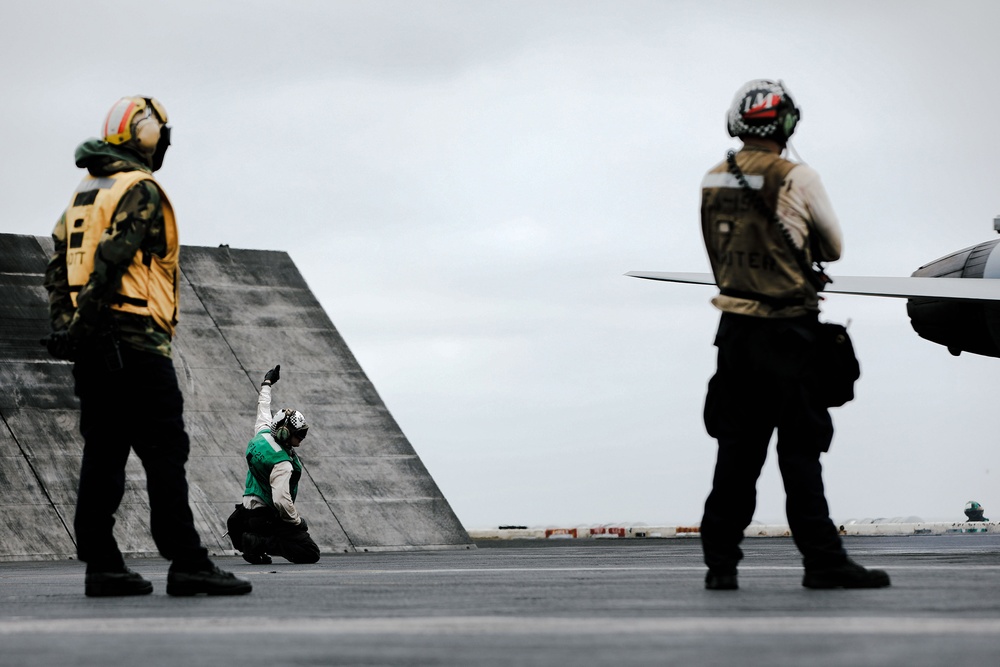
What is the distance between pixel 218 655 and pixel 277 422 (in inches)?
376

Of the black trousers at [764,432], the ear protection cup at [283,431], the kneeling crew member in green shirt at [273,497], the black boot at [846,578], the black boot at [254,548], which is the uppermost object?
the black trousers at [764,432]

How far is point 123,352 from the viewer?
6188mm

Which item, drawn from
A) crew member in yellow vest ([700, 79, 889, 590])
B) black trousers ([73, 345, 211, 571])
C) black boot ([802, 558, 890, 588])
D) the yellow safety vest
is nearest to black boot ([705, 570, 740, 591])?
crew member in yellow vest ([700, 79, 889, 590])

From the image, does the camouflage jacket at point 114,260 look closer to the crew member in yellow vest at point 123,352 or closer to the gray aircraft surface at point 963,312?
the crew member in yellow vest at point 123,352

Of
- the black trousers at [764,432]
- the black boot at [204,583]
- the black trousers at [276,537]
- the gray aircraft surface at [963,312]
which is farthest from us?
the gray aircraft surface at [963,312]

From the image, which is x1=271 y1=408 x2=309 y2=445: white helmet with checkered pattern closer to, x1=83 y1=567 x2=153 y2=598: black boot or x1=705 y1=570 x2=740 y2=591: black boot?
x1=83 y1=567 x2=153 y2=598: black boot

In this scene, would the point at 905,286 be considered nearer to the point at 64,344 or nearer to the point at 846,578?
the point at 846,578

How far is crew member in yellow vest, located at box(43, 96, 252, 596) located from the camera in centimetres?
611

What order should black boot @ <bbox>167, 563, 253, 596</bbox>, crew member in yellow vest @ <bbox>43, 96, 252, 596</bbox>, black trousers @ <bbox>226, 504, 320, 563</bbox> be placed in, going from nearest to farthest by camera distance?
black boot @ <bbox>167, 563, 253, 596</bbox> → crew member in yellow vest @ <bbox>43, 96, 252, 596</bbox> → black trousers @ <bbox>226, 504, 320, 563</bbox>

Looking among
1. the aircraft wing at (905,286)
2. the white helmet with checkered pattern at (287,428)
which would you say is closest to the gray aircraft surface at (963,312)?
the aircraft wing at (905,286)

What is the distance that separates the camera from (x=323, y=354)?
2220cm

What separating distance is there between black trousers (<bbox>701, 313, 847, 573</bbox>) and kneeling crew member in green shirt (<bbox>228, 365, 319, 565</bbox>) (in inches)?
284

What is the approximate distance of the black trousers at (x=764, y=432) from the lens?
18.9 feet

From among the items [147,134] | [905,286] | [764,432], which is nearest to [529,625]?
[764,432]
